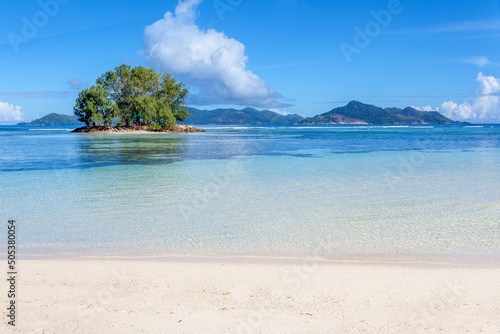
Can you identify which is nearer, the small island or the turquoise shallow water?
the turquoise shallow water

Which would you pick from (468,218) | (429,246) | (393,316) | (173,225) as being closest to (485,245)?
(429,246)

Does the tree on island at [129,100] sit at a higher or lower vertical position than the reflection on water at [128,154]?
higher

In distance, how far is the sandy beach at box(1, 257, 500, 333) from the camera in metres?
4.04

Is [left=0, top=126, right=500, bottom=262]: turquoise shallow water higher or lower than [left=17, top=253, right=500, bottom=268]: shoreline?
higher

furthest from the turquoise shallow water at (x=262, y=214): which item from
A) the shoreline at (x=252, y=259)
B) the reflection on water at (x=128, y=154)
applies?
the reflection on water at (x=128, y=154)

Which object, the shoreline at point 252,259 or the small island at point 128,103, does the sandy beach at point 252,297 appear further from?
the small island at point 128,103

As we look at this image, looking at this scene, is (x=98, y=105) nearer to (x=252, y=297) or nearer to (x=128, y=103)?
(x=128, y=103)

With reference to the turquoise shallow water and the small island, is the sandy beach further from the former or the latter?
the small island

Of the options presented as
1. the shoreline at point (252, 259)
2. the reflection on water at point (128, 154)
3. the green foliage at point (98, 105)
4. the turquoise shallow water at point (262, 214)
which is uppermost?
the green foliage at point (98, 105)

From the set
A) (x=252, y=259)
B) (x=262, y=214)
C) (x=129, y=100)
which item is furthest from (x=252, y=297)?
(x=129, y=100)

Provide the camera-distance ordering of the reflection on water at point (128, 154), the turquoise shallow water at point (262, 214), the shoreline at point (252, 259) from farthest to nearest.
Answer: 1. the reflection on water at point (128, 154)
2. the turquoise shallow water at point (262, 214)
3. the shoreline at point (252, 259)

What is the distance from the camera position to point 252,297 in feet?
15.4

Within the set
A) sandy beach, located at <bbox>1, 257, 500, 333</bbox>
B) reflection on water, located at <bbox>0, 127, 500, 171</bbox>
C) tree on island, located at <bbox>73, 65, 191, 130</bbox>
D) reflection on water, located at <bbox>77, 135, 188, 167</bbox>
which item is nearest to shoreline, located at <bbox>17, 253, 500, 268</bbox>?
sandy beach, located at <bbox>1, 257, 500, 333</bbox>

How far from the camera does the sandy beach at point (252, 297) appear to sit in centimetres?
404
